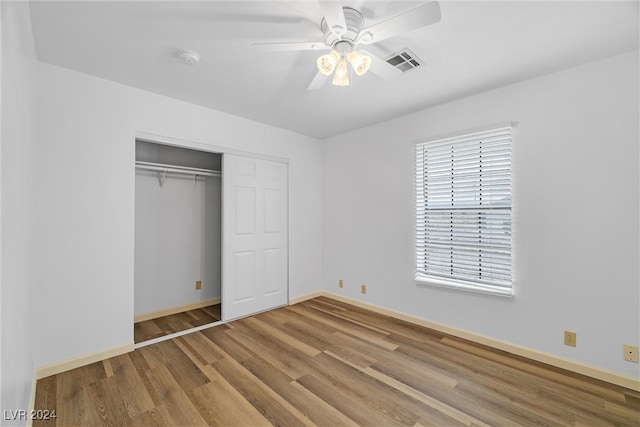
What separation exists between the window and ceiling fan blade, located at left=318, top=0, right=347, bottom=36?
1.98m

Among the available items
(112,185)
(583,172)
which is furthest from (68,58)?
(583,172)

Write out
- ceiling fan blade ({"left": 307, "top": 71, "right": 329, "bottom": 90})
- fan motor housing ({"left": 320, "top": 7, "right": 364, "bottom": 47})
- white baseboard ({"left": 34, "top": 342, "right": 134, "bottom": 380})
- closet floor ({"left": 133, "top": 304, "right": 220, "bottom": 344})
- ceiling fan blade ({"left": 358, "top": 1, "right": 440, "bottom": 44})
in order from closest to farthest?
ceiling fan blade ({"left": 358, "top": 1, "right": 440, "bottom": 44}) < fan motor housing ({"left": 320, "top": 7, "right": 364, "bottom": 47}) < ceiling fan blade ({"left": 307, "top": 71, "right": 329, "bottom": 90}) < white baseboard ({"left": 34, "top": 342, "right": 134, "bottom": 380}) < closet floor ({"left": 133, "top": 304, "right": 220, "bottom": 344})

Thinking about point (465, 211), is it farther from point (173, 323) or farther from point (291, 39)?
point (173, 323)

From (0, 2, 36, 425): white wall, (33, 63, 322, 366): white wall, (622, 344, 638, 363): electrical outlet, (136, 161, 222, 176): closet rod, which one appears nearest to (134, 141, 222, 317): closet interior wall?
(136, 161, 222, 176): closet rod

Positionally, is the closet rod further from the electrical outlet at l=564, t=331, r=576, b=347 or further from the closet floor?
the electrical outlet at l=564, t=331, r=576, b=347

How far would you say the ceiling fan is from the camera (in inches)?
55.1

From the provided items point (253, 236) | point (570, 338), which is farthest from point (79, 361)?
point (570, 338)

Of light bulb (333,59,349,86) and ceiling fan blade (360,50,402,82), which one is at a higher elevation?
ceiling fan blade (360,50,402,82)

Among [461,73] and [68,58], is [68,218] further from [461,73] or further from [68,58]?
[461,73]

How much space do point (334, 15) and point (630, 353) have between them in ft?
10.3

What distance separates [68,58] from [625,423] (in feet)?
15.4

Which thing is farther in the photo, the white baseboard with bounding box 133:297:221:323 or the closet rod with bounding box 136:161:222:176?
the white baseboard with bounding box 133:297:221:323

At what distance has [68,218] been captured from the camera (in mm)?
2336

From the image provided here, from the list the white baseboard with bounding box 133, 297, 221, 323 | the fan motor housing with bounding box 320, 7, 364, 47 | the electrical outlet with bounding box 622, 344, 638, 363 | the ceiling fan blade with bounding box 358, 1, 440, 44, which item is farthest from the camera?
the white baseboard with bounding box 133, 297, 221, 323
